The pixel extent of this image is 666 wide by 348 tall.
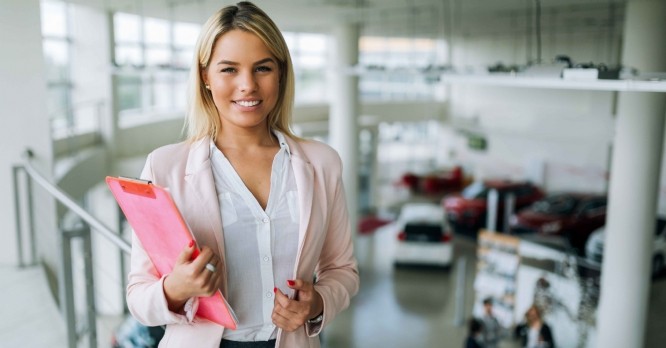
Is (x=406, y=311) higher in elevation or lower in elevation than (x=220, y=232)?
lower

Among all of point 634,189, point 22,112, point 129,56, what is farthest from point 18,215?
point 634,189

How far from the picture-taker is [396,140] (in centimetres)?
1619

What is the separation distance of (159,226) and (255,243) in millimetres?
174

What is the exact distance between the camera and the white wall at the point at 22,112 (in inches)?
69.7

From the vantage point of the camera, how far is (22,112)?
2.01 meters

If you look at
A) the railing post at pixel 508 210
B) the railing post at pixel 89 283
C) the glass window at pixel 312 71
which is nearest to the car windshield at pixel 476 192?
the railing post at pixel 508 210

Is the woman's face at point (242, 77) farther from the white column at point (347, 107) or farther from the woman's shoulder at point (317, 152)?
the white column at point (347, 107)

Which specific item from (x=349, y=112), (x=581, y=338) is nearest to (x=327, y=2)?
(x=349, y=112)

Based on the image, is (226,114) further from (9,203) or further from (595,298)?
(595,298)

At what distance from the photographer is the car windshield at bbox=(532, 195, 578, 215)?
11023mm

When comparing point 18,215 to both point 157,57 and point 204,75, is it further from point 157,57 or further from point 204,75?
point 157,57

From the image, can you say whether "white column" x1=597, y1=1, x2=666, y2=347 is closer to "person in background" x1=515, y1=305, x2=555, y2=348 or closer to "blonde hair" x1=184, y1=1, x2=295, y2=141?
"person in background" x1=515, y1=305, x2=555, y2=348

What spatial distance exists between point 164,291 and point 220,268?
92 millimetres

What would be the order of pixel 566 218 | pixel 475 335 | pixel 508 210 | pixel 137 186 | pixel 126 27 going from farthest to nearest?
1. pixel 508 210
2. pixel 566 218
3. pixel 475 335
4. pixel 126 27
5. pixel 137 186
